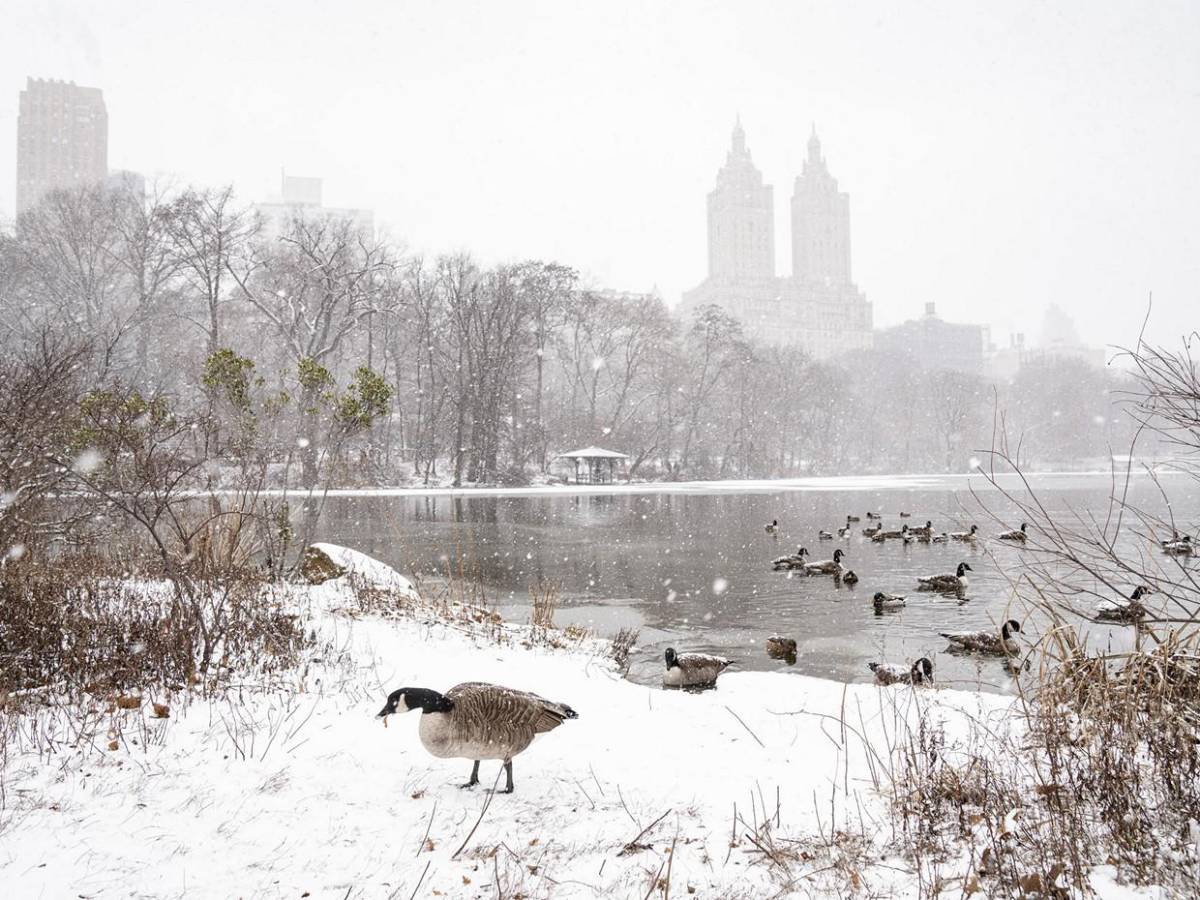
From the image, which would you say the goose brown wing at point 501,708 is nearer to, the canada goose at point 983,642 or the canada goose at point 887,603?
the canada goose at point 983,642

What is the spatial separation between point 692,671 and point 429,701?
13.6 ft

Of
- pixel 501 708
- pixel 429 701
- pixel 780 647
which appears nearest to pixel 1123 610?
pixel 501 708

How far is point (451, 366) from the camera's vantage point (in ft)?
173

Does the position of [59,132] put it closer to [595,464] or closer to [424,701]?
[595,464]

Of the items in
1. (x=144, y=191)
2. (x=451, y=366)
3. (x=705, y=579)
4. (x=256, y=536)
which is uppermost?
(x=144, y=191)

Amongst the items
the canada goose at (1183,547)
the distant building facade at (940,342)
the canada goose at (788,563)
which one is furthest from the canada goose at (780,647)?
the distant building facade at (940,342)

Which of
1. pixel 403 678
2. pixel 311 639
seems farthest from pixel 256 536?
pixel 403 678

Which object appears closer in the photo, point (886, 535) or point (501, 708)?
point (501, 708)

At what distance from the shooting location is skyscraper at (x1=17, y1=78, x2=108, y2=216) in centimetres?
15300

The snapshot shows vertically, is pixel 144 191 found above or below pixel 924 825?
above

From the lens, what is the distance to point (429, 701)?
13.3 feet

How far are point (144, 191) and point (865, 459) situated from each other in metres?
76.7

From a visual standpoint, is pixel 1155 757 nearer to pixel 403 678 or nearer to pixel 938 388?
pixel 403 678

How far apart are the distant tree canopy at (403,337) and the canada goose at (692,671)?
20122 millimetres
